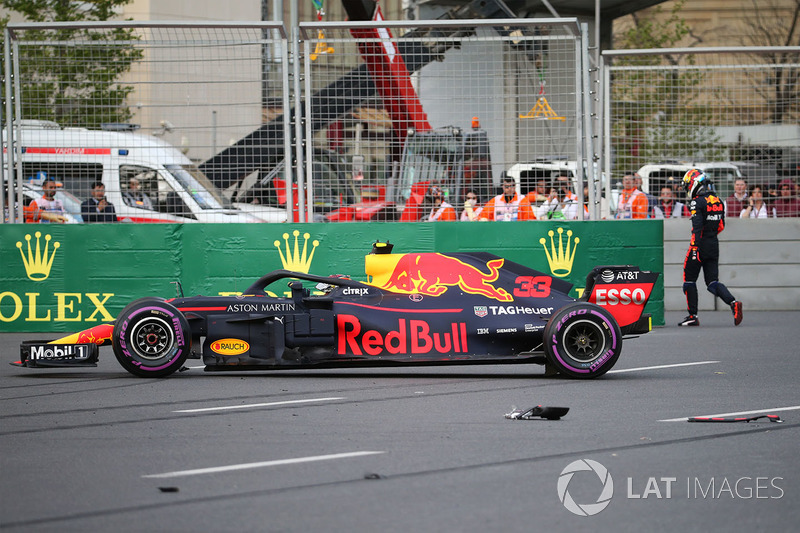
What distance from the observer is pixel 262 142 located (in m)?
12.6

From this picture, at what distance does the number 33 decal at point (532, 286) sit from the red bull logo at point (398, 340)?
0.65 m

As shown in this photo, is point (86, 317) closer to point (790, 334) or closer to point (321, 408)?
point (321, 408)

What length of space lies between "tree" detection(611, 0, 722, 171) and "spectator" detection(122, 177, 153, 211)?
5.90m

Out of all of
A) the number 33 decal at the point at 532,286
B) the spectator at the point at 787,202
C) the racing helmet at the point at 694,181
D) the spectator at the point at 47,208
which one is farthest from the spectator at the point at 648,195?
the spectator at the point at 47,208

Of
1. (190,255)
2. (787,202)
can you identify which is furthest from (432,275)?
(787,202)

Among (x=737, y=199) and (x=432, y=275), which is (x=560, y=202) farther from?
(x=432, y=275)

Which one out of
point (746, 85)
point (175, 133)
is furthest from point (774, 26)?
point (175, 133)

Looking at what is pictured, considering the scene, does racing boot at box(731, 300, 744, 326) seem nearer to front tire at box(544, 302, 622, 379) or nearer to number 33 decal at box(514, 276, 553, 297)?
number 33 decal at box(514, 276, 553, 297)

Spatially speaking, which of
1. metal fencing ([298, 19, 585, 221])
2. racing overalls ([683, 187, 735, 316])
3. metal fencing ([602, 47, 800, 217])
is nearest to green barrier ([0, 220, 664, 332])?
metal fencing ([298, 19, 585, 221])

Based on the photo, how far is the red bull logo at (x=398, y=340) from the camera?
845 centimetres

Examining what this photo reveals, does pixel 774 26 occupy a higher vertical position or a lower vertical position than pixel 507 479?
higher

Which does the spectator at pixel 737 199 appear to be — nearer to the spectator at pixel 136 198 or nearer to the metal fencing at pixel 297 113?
the metal fencing at pixel 297 113

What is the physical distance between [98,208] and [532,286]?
246 inches

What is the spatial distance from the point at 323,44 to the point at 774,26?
25.7 m
